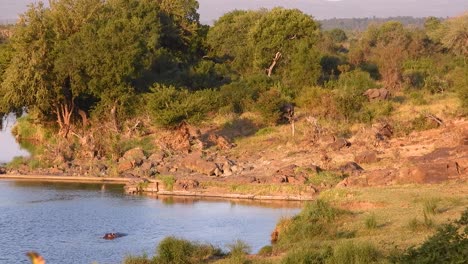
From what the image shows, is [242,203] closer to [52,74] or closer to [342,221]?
[342,221]

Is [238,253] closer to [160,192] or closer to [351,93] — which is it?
[160,192]

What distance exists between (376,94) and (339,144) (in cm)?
930

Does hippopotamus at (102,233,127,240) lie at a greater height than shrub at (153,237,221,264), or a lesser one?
lesser

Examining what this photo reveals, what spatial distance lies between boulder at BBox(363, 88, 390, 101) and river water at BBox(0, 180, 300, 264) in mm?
15158

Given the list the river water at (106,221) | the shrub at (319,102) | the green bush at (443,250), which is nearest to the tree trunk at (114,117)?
the shrub at (319,102)

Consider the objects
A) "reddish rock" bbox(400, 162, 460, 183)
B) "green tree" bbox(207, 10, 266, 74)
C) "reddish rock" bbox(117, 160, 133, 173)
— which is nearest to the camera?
"reddish rock" bbox(400, 162, 460, 183)

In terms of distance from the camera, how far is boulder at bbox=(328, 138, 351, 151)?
3297 cm

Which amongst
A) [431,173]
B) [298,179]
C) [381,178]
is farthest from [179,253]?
[298,179]

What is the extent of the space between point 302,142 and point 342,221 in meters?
14.3

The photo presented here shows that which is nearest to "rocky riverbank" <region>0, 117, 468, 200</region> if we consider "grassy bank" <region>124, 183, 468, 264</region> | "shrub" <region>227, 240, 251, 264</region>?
"grassy bank" <region>124, 183, 468, 264</region>

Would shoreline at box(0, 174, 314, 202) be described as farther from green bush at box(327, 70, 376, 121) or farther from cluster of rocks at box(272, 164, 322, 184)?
green bush at box(327, 70, 376, 121)

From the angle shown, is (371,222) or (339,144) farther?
(339,144)

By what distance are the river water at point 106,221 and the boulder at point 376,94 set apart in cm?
1516

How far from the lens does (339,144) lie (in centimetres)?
3322
